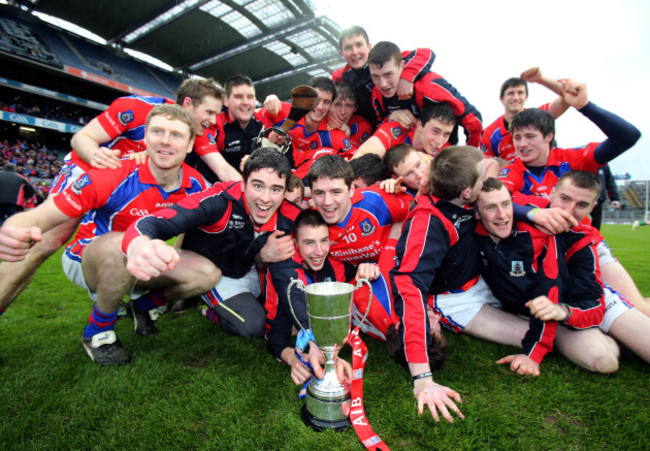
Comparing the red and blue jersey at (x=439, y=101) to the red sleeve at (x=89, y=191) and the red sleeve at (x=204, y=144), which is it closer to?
the red sleeve at (x=204, y=144)

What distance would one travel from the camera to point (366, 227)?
3.09m

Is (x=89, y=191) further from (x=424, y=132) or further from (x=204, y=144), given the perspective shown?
(x=424, y=132)

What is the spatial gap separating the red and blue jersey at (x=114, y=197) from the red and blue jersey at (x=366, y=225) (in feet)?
4.62

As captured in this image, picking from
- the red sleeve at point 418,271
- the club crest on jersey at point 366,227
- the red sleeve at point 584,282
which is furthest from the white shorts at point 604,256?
the club crest on jersey at point 366,227

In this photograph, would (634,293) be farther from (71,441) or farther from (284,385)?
(71,441)

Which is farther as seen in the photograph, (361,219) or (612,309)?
(361,219)

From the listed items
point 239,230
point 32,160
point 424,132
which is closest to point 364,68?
point 424,132

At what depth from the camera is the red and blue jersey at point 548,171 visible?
3445mm

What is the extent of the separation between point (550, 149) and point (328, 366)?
3.26m

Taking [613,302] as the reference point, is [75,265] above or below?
below

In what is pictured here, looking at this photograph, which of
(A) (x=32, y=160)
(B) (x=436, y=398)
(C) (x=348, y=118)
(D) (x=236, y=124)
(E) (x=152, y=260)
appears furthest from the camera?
(A) (x=32, y=160)

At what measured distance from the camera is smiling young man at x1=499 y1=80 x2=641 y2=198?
2932 millimetres

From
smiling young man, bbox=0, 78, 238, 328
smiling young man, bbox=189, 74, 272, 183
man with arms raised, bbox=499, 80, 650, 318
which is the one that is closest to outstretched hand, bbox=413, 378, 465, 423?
man with arms raised, bbox=499, 80, 650, 318

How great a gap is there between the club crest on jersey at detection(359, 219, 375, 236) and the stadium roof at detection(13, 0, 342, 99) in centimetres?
2068
